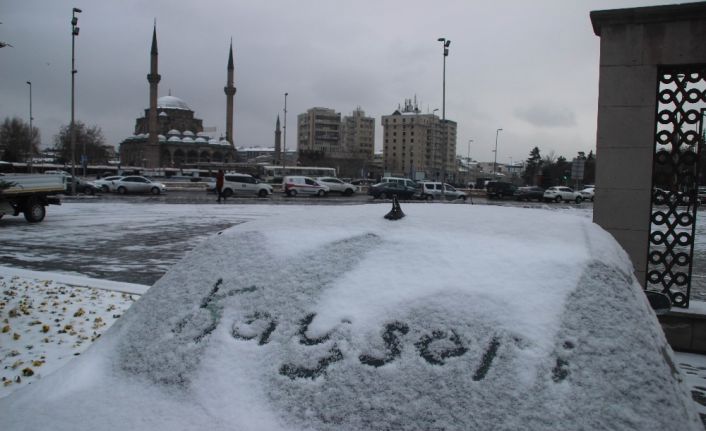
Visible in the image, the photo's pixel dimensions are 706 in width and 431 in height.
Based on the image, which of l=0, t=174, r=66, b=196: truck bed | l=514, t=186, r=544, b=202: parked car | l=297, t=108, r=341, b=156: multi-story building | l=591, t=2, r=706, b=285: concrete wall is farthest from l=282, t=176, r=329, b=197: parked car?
l=297, t=108, r=341, b=156: multi-story building

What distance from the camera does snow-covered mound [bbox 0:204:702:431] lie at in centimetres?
156

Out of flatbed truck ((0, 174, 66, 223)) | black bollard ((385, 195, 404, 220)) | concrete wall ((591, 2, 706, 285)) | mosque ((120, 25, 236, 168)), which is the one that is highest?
mosque ((120, 25, 236, 168))

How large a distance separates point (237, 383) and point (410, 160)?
437ft

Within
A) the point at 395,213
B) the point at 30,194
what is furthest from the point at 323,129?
the point at 395,213

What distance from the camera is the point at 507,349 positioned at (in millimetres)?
1665

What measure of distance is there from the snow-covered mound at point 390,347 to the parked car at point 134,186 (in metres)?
42.3

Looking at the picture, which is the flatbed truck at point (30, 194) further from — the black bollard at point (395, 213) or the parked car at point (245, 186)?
the parked car at point (245, 186)

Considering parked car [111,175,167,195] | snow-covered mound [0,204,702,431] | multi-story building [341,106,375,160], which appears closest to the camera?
snow-covered mound [0,204,702,431]

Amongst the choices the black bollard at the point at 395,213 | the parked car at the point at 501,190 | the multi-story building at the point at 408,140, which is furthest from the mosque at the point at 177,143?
the black bollard at the point at 395,213

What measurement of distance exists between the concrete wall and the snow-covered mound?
13.1 feet

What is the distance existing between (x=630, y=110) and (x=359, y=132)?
499ft

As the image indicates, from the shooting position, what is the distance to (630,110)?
18.8 feet

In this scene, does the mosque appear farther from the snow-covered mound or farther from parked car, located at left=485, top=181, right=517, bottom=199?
the snow-covered mound

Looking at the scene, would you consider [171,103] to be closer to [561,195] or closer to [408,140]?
[408,140]
